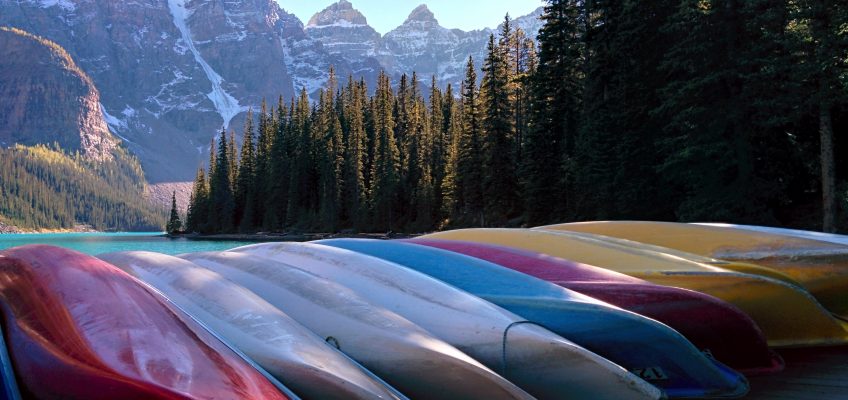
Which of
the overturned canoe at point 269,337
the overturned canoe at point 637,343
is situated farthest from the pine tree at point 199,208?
the overturned canoe at point 637,343

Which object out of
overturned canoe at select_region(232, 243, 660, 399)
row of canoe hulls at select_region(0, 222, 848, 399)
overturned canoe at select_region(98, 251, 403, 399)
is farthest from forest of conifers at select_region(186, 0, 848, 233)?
overturned canoe at select_region(98, 251, 403, 399)

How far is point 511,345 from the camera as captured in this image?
107 inches

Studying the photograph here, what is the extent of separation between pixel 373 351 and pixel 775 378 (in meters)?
2.56

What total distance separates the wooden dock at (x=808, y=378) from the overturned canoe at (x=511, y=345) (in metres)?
1.20

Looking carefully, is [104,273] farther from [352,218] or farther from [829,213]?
[352,218]

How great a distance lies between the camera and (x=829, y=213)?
1466 cm

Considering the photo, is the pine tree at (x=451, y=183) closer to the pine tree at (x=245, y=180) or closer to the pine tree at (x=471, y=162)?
the pine tree at (x=471, y=162)

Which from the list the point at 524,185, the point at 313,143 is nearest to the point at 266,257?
the point at 524,185

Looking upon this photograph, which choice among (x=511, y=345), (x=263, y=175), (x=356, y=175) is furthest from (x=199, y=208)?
(x=511, y=345)

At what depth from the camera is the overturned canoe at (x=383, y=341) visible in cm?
242

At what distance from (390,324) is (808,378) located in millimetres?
2666

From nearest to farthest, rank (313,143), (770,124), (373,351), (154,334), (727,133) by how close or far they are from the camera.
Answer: (154,334) < (373,351) < (770,124) < (727,133) < (313,143)

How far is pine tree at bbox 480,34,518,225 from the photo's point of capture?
36.2 metres

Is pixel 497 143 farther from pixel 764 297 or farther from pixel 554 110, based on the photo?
pixel 764 297
